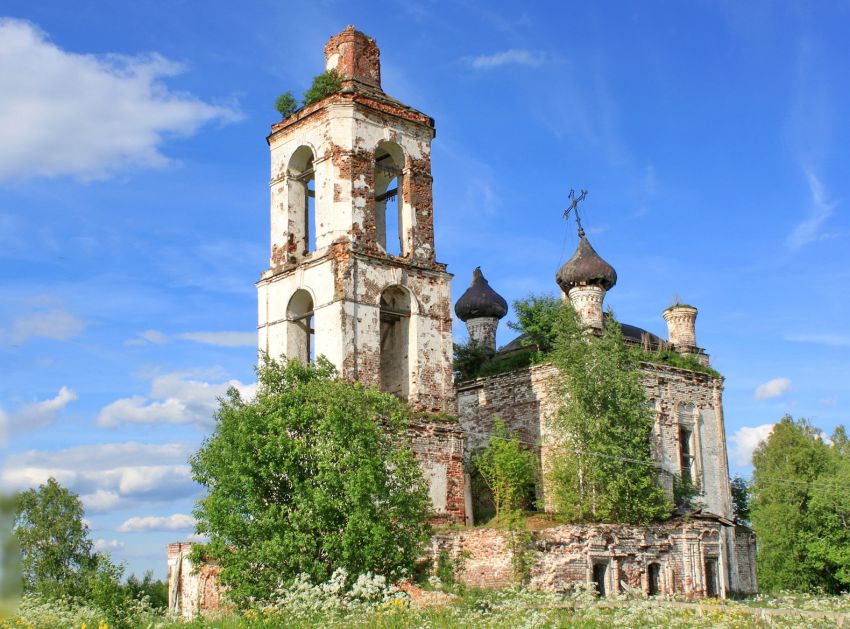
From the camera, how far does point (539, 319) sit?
25391mm

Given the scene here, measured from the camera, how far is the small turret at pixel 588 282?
83.9 ft

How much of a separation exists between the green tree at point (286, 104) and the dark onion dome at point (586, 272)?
322 inches

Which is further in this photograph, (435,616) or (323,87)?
(323,87)

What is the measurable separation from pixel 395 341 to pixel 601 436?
5156mm

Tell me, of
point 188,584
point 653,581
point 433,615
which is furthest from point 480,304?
point 433,615

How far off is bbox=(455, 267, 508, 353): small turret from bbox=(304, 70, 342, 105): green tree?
8219 millimetres

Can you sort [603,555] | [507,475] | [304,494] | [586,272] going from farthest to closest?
[586,272] < [507,475] < [603,555] < [304,494]

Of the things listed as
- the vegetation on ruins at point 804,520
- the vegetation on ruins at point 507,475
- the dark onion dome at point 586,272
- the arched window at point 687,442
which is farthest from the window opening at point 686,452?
the vegetation on ruins at point 804,520

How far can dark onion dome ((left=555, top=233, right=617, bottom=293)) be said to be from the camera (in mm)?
25594

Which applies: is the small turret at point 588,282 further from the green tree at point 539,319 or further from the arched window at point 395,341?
the arched window at point 395,341

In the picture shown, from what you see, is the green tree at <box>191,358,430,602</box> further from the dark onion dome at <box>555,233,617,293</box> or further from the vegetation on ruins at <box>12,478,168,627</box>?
the vegetation on ruins at <box>12,478,168,627</box>

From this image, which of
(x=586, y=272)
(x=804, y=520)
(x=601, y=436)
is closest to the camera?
(x=601, y=436)

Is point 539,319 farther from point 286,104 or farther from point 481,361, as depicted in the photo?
point 286,104

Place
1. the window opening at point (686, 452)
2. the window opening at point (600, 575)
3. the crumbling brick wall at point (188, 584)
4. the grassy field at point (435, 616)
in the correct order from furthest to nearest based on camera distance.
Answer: the window opening at point (686, 452) < the crumbling brick wall at point (188, 584) < the window opening at point (600, 575) < the grassy field at point (435, 616)
